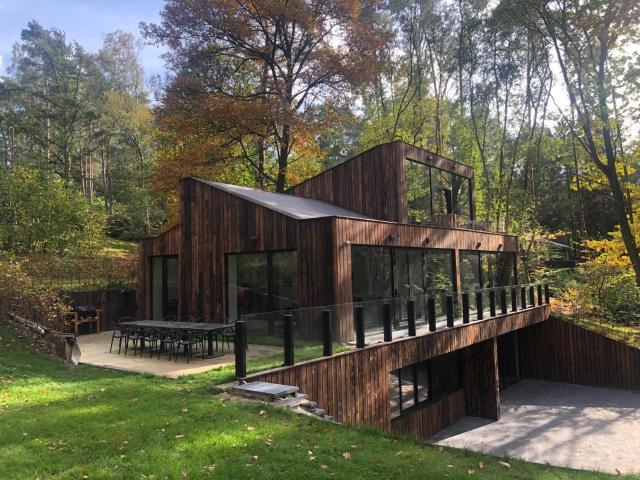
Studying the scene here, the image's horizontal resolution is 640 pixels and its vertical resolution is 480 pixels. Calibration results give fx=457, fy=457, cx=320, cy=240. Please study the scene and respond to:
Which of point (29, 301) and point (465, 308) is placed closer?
point (29, 301)

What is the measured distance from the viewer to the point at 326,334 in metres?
7.68

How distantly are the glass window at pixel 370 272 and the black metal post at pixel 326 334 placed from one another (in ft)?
9.68

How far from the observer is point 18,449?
14.1 feet

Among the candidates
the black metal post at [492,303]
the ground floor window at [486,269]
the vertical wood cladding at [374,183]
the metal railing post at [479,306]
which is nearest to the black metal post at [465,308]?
the metal railing post at [479,306]

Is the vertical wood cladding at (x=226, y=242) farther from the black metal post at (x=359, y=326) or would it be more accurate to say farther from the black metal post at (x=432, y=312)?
the black metal post at (x=432, y=312)

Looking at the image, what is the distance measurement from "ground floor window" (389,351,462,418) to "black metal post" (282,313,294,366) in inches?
148

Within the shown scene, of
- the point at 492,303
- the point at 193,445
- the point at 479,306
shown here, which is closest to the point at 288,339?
the point at 193,445

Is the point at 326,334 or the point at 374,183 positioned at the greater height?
the point at 374,183

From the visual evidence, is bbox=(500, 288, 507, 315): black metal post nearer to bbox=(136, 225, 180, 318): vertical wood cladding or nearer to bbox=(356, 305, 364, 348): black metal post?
bbox=(356, 305, 364, 348): black metal post

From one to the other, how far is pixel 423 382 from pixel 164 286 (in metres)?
8.17

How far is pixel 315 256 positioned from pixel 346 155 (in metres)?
21.3

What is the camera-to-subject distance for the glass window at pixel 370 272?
10773 millimetres

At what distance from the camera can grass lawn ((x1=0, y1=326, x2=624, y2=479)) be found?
154 inches

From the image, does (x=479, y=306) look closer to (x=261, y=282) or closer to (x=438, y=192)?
(x=438, y=192)
